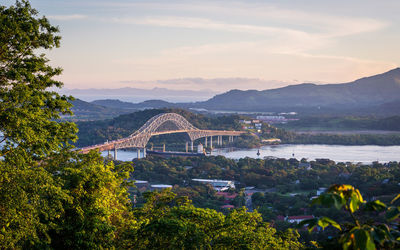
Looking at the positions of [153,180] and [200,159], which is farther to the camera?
[200,159]

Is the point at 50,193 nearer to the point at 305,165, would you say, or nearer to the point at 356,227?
the point at 356,227

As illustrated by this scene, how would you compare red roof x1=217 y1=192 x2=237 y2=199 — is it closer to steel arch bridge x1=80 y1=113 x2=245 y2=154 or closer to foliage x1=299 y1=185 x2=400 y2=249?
foliage x1=299 y1=185 x2=400 y2=249

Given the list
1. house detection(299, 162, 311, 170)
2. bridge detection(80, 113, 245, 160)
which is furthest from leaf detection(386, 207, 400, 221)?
bridge detection(80, 113, 245, 160)

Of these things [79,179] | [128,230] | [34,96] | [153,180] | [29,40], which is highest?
[29,40]

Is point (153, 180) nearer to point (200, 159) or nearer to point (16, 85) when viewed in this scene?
point (200, 159)

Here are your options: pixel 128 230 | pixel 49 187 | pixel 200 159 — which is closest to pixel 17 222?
pixel 49 187

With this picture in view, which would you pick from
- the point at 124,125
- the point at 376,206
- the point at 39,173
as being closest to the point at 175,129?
the point at 124,125

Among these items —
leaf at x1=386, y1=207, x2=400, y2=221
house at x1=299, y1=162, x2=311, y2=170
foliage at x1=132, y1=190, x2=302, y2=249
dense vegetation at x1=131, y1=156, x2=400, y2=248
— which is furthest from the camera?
house at x1=299, y1=162, x2=311, y2=170

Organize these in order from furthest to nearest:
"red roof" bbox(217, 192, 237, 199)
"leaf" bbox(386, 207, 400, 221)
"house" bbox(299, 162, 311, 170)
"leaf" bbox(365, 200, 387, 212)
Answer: "house" bbox(299, 162, 311, 170) < "red roof" bbox(217, 192, 237, 199) < "leaf" bbox(365, 200, 387, 212) < "leaf" bbox(386, 207, 400, 221)

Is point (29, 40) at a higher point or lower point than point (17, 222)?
higher
